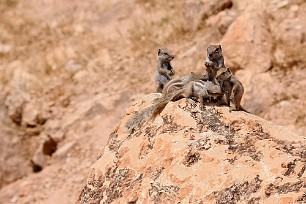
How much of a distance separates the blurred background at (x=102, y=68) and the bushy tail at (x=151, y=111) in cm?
278

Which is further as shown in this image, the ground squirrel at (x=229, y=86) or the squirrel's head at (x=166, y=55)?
the squirrel's head at (x=166, y=55)

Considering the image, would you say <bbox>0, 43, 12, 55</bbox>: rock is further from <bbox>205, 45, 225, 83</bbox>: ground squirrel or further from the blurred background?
<bbox>205, 45, 225, 83</bbox>: ground squirrel

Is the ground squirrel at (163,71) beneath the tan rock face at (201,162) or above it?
above

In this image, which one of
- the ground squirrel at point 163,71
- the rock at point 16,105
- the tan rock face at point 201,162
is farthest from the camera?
the rock at point 16,105

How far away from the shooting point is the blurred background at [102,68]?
9328 millimetres

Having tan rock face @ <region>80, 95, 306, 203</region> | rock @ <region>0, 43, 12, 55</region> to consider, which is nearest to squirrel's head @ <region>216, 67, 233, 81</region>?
tan rock face @ <region>80, 95, 306, 203</region>

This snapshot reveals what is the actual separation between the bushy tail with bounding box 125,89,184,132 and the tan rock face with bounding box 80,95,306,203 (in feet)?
0.26

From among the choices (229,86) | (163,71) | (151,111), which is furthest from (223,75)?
(163,71)

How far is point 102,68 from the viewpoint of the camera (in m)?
11.3

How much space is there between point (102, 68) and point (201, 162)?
665 centimetres

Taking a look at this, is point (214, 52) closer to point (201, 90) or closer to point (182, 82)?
point (182, 82)

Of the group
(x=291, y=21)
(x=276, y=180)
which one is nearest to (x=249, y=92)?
(x=291, y=21)

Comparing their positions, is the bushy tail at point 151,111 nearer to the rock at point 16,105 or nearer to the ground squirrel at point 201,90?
the ground squirrel at point 201,90

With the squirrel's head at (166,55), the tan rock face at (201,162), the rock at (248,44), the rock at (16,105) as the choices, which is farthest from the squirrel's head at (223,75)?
the rock at (16,105)
